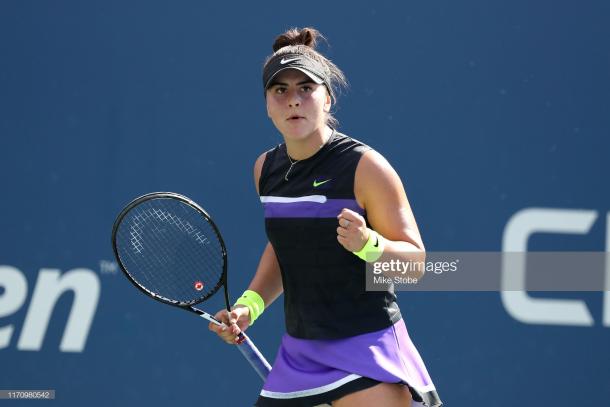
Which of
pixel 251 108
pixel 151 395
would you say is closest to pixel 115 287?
pixel 151 395

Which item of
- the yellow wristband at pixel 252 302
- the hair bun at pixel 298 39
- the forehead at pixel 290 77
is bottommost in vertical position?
the yellow wristband at pixel 252 302

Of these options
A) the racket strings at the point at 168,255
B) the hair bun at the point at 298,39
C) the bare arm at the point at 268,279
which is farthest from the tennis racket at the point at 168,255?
the hair bun at the point at 298,39

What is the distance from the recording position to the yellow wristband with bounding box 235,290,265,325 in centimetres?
270

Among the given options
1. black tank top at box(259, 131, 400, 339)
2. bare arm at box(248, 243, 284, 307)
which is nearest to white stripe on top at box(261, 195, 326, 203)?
black tank top at box(259, 131, 400, 339)

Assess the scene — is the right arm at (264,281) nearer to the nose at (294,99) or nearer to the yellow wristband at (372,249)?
the nose at (294,99)

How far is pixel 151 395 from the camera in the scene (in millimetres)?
4051

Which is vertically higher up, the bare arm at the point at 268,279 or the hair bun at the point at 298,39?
the hair bun at the point at 298,39

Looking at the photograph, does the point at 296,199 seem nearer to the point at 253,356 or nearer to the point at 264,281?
the point at 264,281

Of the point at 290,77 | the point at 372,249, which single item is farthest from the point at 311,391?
the point at 290,77

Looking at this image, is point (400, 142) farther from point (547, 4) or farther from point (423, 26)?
Answer: point (547, 4)

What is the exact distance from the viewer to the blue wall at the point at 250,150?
3.88m

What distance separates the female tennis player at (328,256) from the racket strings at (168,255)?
49 cm

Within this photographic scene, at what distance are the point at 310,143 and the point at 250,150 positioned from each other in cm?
149

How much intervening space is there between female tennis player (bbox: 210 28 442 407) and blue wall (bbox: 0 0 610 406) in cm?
142
